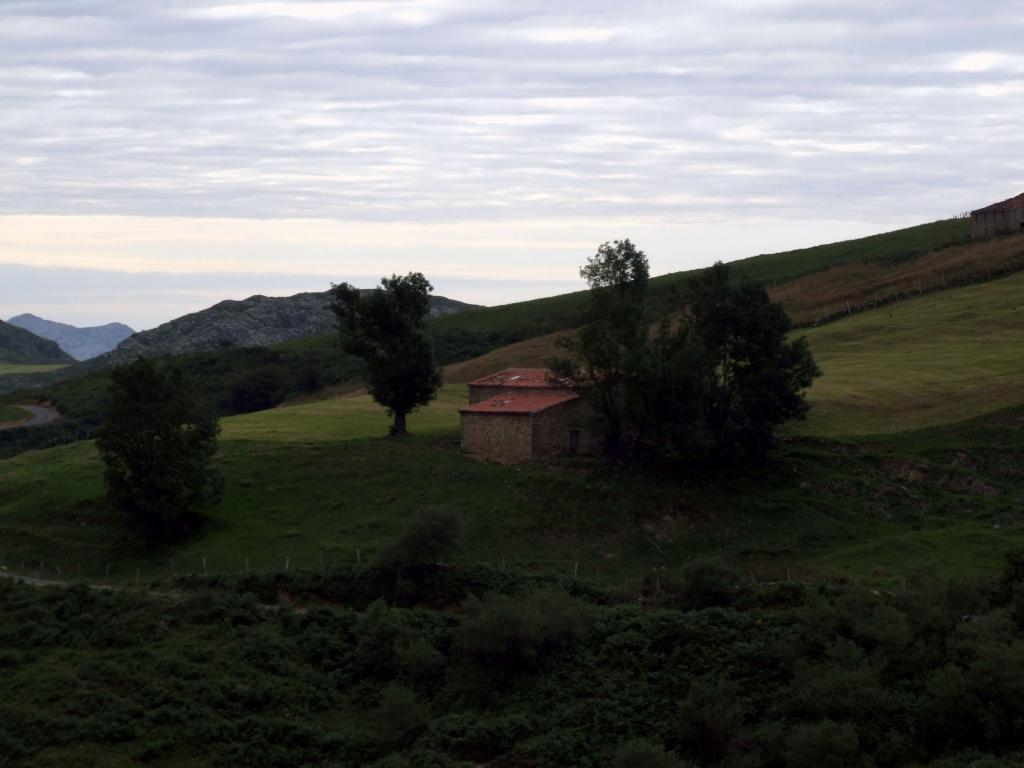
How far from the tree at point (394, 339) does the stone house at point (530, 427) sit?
3.98m

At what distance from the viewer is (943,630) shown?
30719 mm

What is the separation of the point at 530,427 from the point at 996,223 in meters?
64.5

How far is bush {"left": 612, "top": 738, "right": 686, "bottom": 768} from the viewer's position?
2684cm

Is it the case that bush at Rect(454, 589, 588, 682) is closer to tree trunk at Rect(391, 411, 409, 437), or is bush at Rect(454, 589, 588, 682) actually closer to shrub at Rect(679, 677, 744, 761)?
shrub at Rect(679, 677, 744, 761)

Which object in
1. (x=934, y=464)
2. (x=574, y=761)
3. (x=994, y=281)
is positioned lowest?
(x=574, y=761)

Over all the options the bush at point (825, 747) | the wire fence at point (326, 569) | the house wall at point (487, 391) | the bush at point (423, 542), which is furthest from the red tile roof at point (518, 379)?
the bush at point (825, 747)

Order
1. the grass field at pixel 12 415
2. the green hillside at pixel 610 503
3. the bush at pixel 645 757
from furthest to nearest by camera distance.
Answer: the grass field at pixel 12 415 < the green hillside at pixel 610 503 < the bush at pixel 645 757

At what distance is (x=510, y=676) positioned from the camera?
1380 inches

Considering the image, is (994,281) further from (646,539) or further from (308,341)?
(308,341)

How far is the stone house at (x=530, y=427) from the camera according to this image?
172 feet

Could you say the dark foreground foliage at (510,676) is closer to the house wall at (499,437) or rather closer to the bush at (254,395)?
the house wall at (499,437)

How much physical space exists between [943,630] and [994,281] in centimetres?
6279

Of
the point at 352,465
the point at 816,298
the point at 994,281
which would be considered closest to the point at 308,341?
the point at 816,298

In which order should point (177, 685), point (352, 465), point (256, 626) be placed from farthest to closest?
point (352, 465), point (256, 626), point (177, 685)
